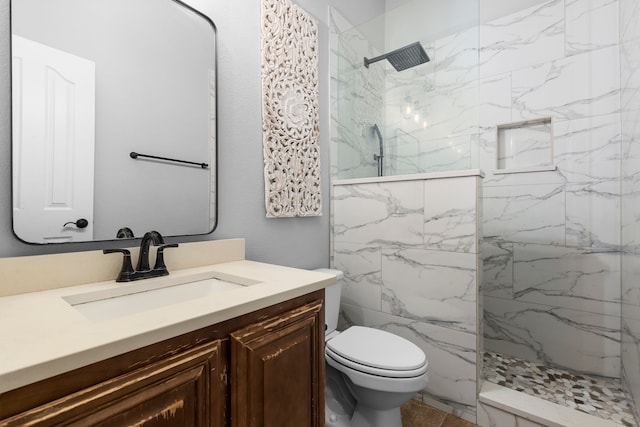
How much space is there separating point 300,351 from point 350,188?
1327mm

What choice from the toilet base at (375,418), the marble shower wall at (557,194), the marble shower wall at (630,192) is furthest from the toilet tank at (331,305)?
the marble shower wall at (630,192)

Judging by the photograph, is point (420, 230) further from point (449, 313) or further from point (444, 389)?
point (444, 389)

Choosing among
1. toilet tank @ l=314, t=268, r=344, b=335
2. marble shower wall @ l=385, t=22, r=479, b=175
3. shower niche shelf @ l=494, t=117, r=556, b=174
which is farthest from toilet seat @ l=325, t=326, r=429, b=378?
shower niche shelf @ l=494, t=117, r=556, b=174

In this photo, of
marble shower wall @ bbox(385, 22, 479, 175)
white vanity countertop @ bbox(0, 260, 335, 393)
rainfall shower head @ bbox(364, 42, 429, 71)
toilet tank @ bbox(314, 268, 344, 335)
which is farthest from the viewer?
rainfall shower head @ bbox(364, 42, 429, 71)

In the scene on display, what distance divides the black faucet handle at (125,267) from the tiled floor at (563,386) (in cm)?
204

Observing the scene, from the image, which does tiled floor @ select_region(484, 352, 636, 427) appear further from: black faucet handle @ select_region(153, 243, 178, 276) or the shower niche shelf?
black faucet handle @ select_region(153, 243, 178, 276)

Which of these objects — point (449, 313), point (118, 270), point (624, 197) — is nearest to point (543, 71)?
point (624, 197)

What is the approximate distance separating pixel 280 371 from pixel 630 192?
6.76 feet

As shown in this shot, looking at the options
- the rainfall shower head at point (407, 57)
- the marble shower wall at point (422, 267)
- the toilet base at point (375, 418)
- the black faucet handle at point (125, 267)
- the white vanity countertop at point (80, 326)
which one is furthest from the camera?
the rainfall shower head at point (407, 57)

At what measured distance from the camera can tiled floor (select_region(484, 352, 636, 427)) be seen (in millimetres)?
1622

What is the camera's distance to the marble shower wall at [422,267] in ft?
5.38

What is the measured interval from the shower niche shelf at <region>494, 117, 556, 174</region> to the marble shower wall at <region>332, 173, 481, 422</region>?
0.95m

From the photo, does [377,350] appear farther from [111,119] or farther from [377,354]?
[111,119]

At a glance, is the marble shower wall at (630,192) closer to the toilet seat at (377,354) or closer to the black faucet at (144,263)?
the toilet seat at (377,354)
